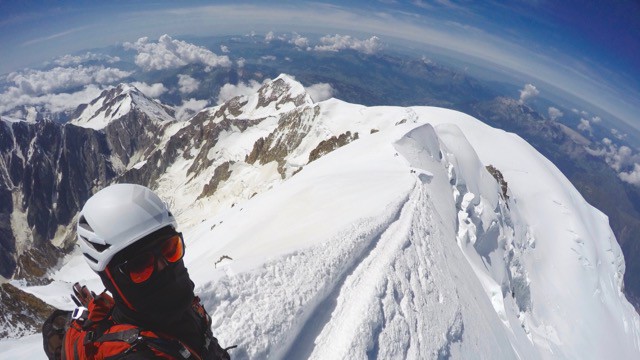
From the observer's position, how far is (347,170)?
2583cm

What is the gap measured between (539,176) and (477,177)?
2384cm

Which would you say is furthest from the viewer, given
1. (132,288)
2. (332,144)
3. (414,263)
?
(332,144)

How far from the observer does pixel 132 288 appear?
360 cm

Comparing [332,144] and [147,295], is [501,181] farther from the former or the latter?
[147,295]

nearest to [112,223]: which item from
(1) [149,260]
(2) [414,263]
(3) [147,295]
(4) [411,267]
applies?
(1) [149,260]

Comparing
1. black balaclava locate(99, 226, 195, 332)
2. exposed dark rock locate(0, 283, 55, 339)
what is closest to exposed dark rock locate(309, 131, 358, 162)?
exposed dark rock locate(0, 283, 55, 339)

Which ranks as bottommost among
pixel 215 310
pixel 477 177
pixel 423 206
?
pixel 477 177

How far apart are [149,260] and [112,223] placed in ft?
1.94

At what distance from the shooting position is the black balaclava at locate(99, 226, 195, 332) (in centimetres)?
360

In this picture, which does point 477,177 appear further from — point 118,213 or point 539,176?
point 118,213

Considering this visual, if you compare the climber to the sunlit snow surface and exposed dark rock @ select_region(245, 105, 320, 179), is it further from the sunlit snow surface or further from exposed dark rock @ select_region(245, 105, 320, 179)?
exposed dark rock @ select_region(245, 105, 320, 179)

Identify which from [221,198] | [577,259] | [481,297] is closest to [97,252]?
[481,297]

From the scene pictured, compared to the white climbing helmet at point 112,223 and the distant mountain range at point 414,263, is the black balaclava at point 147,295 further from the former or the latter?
the distant mountain range at point 414,263

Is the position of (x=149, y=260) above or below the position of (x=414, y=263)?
above
